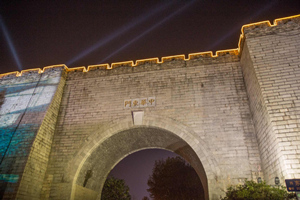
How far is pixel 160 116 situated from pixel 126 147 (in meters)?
2.52

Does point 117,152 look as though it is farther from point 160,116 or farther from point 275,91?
point 275,91

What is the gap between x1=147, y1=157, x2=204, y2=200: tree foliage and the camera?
17594 mm

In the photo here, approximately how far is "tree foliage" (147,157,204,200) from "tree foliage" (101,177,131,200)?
10.1 ft

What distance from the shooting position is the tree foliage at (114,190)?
53.5ft

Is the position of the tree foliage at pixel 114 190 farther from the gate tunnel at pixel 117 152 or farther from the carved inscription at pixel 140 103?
the carved inscription at pixel 140 103

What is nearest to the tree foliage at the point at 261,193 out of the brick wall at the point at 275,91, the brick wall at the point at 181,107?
the brick wall at the point at 275,91

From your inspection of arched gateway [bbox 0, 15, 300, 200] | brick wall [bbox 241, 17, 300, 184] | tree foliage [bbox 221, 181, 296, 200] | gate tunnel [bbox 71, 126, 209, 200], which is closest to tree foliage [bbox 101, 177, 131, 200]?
gate tunnel [bbox 71, 126, 209, 200]

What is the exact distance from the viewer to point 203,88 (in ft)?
27.3

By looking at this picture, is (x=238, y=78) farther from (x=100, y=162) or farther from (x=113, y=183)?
(x=113, y=183)

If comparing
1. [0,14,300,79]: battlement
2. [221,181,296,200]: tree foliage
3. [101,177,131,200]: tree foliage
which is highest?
[0,14,300,79]: battlement

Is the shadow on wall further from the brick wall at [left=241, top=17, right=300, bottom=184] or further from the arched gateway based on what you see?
the brick wall at [left=241, top=17, right=300, bottom=184]

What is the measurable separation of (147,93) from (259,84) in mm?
3936

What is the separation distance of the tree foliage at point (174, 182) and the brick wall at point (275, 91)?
12.2 m

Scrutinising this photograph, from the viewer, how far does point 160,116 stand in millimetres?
8117
